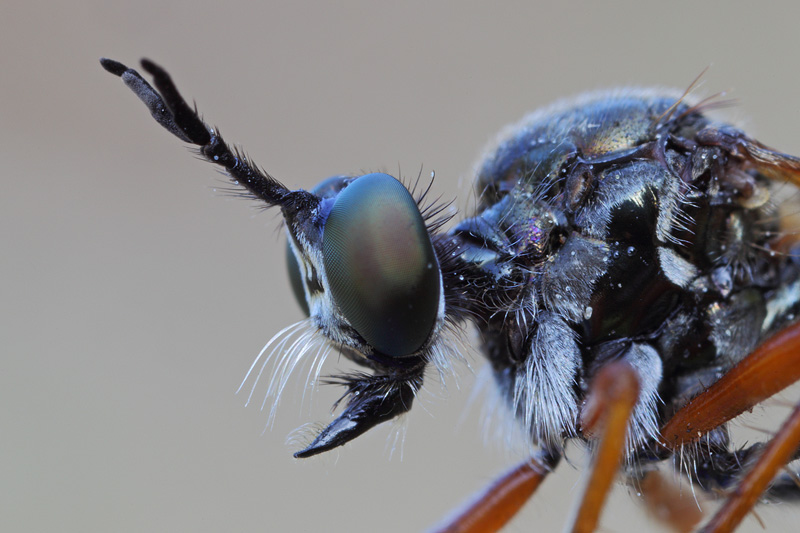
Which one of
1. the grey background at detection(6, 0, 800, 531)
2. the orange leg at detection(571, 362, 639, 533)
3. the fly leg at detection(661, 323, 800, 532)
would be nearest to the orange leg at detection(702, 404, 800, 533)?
the fly leg at detection(661, 323, 800, 532)

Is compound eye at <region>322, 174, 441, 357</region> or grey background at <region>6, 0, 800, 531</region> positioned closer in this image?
compound eye at <region>322, 174, 441, 357</region>

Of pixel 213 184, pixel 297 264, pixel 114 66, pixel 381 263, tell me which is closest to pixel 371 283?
pixel 381 263

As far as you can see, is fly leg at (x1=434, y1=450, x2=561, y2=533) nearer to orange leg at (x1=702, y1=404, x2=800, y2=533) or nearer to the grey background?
orange leg at (x1=702, y1=404, x2=800, y2=533)

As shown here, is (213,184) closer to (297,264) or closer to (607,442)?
(297,264)

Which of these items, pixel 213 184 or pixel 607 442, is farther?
pixel 213 184

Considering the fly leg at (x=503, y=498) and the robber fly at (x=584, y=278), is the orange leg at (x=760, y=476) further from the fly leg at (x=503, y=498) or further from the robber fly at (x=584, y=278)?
the fly leg at (x=503, y=498)

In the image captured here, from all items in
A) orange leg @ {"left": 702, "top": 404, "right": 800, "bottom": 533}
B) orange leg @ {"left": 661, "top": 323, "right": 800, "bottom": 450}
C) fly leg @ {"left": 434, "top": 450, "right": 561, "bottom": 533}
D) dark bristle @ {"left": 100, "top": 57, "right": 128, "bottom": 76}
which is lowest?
fly leg @ {"left": 434, "top": 450, "right": 561, "bottom": 533}

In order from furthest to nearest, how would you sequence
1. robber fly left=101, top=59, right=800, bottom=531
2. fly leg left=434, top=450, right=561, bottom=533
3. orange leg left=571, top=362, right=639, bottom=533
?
1. fly leg left=434, top=450, right=561, bottom=533
2. robber fly left=101, top=59, right=800, bottom=531
3. orange leg left=571, top=362, right=639, bottom=533

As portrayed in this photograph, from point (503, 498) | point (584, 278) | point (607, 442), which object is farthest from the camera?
point (503, 498)
